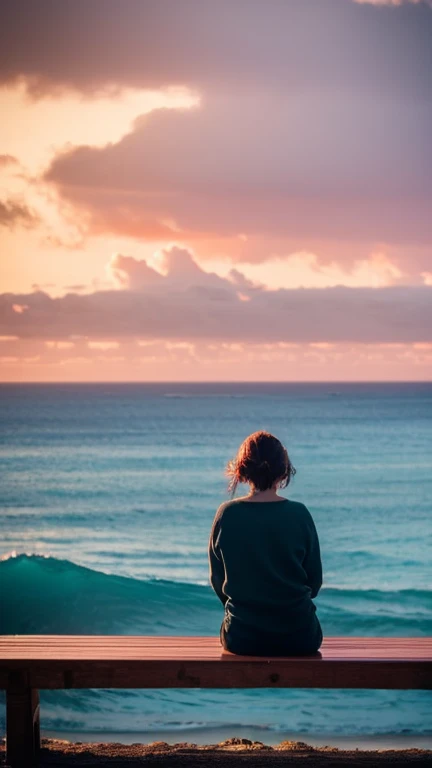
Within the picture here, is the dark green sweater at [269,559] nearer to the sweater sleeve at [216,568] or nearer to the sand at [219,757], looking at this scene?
the sweater sleeve at [216,568]

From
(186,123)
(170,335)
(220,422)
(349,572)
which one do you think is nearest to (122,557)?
(349,572)

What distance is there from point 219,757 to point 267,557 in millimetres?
954

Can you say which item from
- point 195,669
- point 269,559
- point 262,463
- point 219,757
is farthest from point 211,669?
point 262,463

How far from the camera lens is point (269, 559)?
292cm

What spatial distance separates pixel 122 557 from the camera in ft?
53.2

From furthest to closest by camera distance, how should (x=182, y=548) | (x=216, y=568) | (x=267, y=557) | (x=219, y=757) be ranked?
1. (x=182, y=548)
2. (x=219, y=757)
3. (x=216, y=568)
4. (x=267, y=557)

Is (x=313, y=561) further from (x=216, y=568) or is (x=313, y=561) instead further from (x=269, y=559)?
(x=216, y=568)

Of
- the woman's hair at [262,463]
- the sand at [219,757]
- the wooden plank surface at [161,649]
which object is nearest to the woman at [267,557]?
the woman's hair at [262,463]

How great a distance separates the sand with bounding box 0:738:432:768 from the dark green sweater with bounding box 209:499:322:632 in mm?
633

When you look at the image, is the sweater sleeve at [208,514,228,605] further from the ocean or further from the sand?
the ocean

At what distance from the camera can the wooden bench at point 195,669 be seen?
292 centimetres

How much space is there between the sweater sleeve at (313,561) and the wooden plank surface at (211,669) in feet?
0.84

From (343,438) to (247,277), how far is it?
41.2 feet

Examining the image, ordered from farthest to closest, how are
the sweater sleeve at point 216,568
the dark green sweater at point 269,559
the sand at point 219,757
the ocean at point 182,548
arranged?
the ocean at point 182,548, the sand at point 219,757, the sweater sleeve at point 216,568, the dark green sweater at point 269,559
